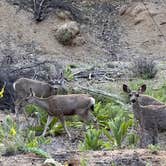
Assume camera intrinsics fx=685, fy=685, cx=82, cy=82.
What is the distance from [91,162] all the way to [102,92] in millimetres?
9162

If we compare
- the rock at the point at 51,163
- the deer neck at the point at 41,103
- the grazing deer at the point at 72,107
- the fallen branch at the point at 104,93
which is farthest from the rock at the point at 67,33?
the rock at the point at 51,163

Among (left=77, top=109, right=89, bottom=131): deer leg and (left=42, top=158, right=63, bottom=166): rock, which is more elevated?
(left=42, top=158, right=63, bottom=166): rock

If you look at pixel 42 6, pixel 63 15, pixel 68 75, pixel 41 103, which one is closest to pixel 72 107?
pixel 41 103

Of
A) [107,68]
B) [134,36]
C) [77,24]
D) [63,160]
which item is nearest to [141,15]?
[134,36]

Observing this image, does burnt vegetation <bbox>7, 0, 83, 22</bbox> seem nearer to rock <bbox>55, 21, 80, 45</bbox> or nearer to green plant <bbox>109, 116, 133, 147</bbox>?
rock <bbox>55, 21, 80, 45</bbox>

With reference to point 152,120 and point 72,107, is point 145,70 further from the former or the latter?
point 152,120

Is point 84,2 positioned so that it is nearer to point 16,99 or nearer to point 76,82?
point 76,82

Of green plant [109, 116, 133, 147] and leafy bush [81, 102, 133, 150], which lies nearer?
leafy bush [81, 102, 133, 150]

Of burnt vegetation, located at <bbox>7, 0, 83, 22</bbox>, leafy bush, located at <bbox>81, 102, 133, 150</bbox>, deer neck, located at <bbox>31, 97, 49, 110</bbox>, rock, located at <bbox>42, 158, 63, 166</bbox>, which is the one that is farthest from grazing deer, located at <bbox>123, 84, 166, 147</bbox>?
burnt vegetation, located at <bbox>7, 0, 83, 22</bbox>

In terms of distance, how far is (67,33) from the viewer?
25.5 m

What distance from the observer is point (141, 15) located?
2791 centimetres

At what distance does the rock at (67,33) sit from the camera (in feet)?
82.9

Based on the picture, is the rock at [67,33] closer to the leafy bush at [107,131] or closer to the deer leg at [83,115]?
the leafy bush at [107,131]

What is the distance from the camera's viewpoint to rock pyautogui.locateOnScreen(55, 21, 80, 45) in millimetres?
25263
